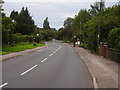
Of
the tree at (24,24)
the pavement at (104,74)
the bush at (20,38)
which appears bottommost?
the pavement at (104,74)

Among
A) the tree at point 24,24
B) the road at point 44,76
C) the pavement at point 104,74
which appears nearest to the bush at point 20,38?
the tree at point 24,24

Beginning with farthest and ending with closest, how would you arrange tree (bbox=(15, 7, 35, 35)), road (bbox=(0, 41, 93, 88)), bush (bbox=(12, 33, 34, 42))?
1. tree (bbox=(15, 7, 35, 35))
2. bush (bbox=(12, 33, 34, 42))
3. road (bbox=(0, 41, 93, 88))

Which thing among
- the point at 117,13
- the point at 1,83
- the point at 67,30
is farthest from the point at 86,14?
the point at 1,83

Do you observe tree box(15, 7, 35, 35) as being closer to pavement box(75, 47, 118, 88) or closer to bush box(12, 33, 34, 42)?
bush box(12, 33, 34, 42)

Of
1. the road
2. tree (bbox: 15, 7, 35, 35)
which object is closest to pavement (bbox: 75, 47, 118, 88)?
the road

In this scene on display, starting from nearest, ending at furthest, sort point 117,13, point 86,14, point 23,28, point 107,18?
1. point 117,13
2. point 107,18
3. point 23,28
4. point 86,14

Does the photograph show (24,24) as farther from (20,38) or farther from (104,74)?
(104,74)

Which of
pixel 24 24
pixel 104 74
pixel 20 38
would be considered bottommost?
pixel 104 74

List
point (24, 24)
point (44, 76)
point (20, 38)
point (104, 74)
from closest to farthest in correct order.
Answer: point (44, 76) < point (104, 74) < point (20, 38) < point (24, 24)

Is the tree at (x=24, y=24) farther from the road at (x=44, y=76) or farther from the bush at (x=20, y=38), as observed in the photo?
the road at (x=44, y=76)

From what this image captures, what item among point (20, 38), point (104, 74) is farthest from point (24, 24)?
point (104, 74)

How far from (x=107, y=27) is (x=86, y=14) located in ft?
207

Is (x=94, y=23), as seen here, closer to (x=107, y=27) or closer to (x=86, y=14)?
(x=107, y=27)

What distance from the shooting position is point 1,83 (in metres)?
10.3
